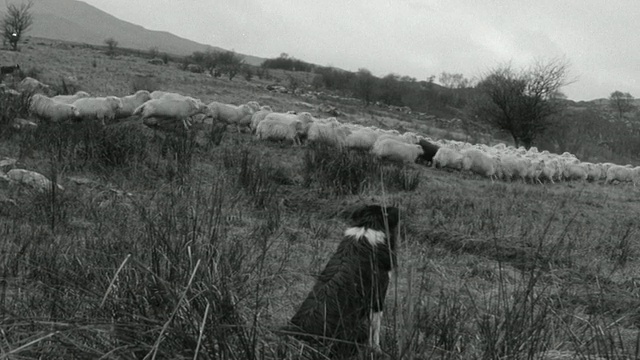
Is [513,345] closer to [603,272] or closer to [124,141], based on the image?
[603,272]

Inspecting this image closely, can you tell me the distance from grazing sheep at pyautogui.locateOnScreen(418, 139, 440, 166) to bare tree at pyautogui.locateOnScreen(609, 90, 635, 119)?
69.8 m

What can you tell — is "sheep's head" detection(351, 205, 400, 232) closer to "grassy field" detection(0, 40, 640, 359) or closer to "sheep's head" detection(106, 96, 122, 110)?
"grassy field" detection(0, 40, 640, 359)

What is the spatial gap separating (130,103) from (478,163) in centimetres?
789

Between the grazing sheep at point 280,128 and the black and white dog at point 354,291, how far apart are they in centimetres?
966

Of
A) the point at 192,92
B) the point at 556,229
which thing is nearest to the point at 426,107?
the point at 192,92

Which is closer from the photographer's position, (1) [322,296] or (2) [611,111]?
(1) [322,296]

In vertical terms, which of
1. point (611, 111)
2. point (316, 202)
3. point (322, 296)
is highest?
point (611, 111)

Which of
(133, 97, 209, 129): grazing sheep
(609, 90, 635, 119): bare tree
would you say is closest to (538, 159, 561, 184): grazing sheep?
(133, 97, 209, 129): grazing sheep

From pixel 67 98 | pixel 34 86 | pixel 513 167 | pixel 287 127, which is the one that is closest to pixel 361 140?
pixel 287 127

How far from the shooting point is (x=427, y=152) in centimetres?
1443

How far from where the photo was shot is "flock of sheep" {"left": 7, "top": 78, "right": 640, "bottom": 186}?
1137cm

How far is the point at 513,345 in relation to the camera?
226cm

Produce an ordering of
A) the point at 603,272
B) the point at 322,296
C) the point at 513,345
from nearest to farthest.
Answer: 1. the point at 513,345
2. the point at 322,296
3. the point at 603,272

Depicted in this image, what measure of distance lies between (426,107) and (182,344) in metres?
49.4
